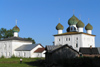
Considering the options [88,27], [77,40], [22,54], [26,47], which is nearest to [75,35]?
[77,40]

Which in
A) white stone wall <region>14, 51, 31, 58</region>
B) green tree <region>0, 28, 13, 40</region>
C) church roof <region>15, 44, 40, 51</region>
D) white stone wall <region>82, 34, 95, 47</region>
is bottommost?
white stone wall <region>14, 51, 31, 58</region>

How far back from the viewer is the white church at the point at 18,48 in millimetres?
45938

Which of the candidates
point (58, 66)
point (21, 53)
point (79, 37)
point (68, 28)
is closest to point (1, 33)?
point (21, 53)

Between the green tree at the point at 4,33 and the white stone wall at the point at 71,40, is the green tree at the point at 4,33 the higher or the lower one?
the higher one

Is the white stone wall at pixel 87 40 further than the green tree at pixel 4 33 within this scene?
No

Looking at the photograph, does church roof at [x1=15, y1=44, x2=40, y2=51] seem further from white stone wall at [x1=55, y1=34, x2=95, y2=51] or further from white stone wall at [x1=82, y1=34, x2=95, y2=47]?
white stone wall at [x1=82, y1=34, x2=95, y2=47]

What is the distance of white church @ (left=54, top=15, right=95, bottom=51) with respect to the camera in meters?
45.1

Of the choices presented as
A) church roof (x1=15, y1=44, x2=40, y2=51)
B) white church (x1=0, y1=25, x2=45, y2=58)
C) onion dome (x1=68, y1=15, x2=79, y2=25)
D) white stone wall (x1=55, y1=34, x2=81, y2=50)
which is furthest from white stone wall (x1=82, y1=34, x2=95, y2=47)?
church roof (x1=15, y1=44, x2=40, y2=51)

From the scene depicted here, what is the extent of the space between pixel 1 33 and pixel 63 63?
50.1m

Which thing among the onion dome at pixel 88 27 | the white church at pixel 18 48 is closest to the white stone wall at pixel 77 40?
the onion dome at pixel 88 27

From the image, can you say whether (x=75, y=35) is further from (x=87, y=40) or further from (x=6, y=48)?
(x=6, y=48)

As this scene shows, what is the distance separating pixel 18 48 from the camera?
49000 millimetres

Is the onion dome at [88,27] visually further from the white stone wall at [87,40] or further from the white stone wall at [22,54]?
the white stone wall at [22,54]

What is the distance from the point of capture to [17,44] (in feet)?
164
